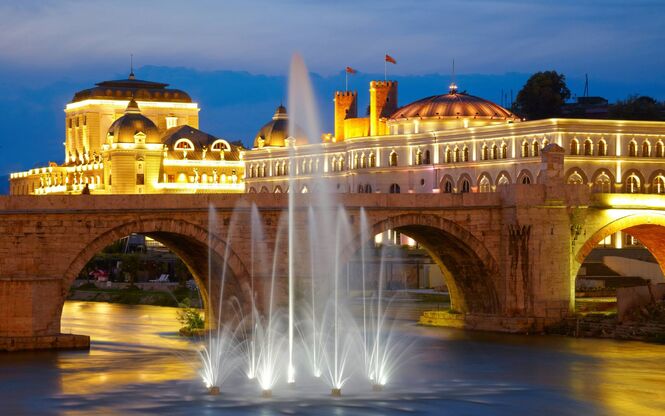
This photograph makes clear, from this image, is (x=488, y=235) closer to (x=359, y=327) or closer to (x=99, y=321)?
(x=359, y=327)

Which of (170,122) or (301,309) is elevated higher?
(170,122)

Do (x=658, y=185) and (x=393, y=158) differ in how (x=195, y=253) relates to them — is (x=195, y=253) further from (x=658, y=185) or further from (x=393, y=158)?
(x=393, y=158)

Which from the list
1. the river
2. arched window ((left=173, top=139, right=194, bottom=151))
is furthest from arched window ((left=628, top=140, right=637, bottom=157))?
arched window ((left=173, top=139, right=194, bottom=151))

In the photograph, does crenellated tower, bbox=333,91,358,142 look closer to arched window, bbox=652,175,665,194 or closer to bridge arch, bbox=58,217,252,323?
arched window, bbox=652,175,665,194

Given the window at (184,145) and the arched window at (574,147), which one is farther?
the window at (184,145)

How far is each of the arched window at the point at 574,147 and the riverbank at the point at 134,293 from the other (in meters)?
30.5

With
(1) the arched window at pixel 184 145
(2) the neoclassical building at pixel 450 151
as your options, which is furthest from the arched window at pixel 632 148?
(1) the arched window at pixel 184 145

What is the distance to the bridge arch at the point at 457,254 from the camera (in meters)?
54.3

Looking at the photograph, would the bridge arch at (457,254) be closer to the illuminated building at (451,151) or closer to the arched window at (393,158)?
the illuminated building at (451,151)

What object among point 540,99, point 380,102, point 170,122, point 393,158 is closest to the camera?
point 393,158

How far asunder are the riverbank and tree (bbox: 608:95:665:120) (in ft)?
204

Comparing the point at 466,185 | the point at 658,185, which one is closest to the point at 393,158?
the point at 466,185

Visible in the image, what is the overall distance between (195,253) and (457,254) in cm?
1105

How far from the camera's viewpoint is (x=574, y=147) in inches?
3819
